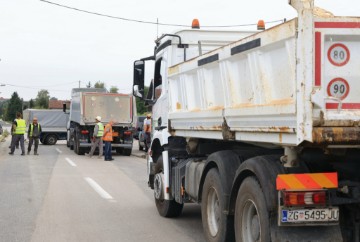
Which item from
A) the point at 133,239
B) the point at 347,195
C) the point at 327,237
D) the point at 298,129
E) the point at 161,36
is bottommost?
the point at 133,239

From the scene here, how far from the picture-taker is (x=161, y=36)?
8.73m

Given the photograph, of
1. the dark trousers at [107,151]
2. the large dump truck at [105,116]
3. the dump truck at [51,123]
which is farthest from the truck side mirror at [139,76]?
the dump truck at [51,123]

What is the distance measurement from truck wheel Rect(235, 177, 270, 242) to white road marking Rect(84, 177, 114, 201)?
5546mm

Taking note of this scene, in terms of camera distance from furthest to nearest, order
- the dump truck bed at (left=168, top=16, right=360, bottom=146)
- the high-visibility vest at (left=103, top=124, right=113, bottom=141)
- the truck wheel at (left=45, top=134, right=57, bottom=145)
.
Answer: the truck wheel at (left=45, top=134, right=57, bottom=145) < the high-visibility vest at (left=103, top=124, right=113, bottom=141) < the dump truck bed at (left=168, top=16, right=360, bottom=146)

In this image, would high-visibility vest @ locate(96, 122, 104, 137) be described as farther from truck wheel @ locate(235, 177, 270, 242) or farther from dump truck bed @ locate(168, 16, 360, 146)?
truck wheel @ locate(235, 177, 270, 242)

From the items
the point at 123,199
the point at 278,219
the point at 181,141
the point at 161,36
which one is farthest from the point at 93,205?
the point at 278,219

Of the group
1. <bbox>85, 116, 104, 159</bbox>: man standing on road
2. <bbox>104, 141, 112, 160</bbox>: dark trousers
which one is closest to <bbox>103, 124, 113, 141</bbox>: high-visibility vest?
<bbox>104, 141, 112, 160</bbox>: dark trousers

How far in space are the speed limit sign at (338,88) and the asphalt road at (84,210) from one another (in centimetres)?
348

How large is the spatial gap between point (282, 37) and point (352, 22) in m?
0.56

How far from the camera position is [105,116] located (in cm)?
2283

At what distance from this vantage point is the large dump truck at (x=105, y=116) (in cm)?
2270

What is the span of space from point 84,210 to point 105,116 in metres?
13.9

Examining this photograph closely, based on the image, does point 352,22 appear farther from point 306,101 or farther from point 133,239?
point 133,239

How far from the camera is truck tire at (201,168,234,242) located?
18.8 feet
